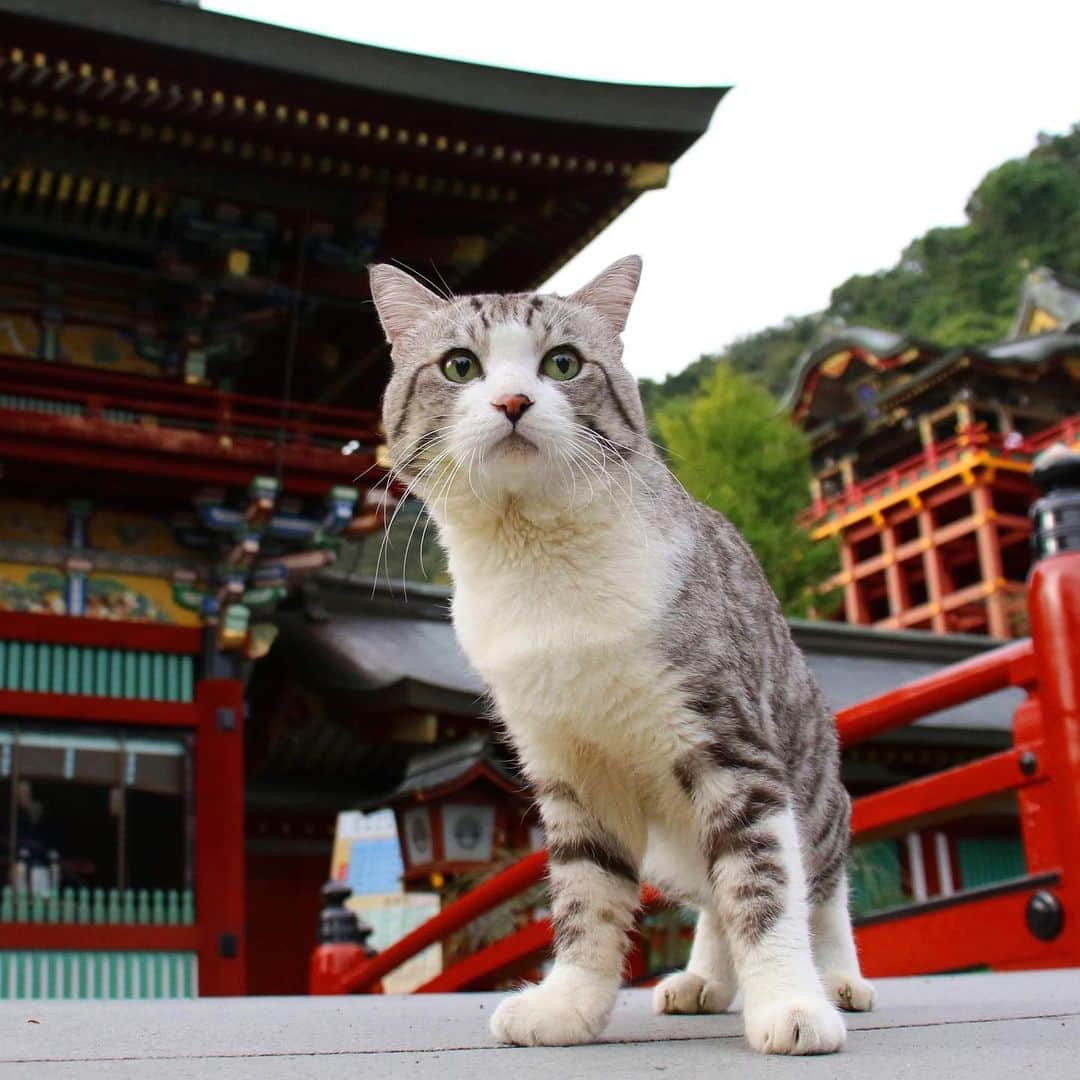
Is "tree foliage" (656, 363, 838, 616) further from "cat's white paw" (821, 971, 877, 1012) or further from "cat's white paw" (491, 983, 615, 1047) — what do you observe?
"cat's white paw" (491, 983, 615, 1047)

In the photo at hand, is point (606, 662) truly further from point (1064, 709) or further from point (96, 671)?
point (96, 671)

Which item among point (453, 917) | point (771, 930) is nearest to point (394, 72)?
point (453, 917)

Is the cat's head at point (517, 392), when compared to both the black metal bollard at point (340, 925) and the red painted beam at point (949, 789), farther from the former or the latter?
the black metal bollard at point (340, 925)

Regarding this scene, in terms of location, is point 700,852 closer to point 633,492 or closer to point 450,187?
point 633,492

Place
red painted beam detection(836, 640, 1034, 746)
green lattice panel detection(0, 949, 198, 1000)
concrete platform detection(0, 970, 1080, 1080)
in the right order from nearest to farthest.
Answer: concrete platform detection(0, 970, 1080, 1080), red painted beam detection(836, 640, 1034, 746), green lattice panel detection(0, 949, 198, 1000)

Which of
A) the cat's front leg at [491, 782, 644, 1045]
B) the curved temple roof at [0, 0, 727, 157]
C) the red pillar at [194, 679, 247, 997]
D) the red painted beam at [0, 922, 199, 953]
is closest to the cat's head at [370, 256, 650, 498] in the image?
the cat's front leg at [491, 782, 644, 1045]

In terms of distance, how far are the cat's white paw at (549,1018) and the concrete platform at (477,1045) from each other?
43 mm

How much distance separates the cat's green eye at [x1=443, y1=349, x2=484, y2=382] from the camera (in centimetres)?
226

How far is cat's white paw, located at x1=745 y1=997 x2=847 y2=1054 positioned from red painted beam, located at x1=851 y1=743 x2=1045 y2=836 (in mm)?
2242

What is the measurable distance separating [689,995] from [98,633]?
584 cm

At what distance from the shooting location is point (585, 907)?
7.36 ft

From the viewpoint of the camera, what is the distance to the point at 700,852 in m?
2.20

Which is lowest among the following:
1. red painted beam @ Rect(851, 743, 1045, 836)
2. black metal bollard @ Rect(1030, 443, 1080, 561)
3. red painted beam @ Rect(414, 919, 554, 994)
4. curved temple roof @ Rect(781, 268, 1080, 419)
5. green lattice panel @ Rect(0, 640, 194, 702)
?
red painted beam @ Rect(414, 919, 554, 994)

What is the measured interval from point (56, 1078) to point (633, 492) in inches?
52.1
